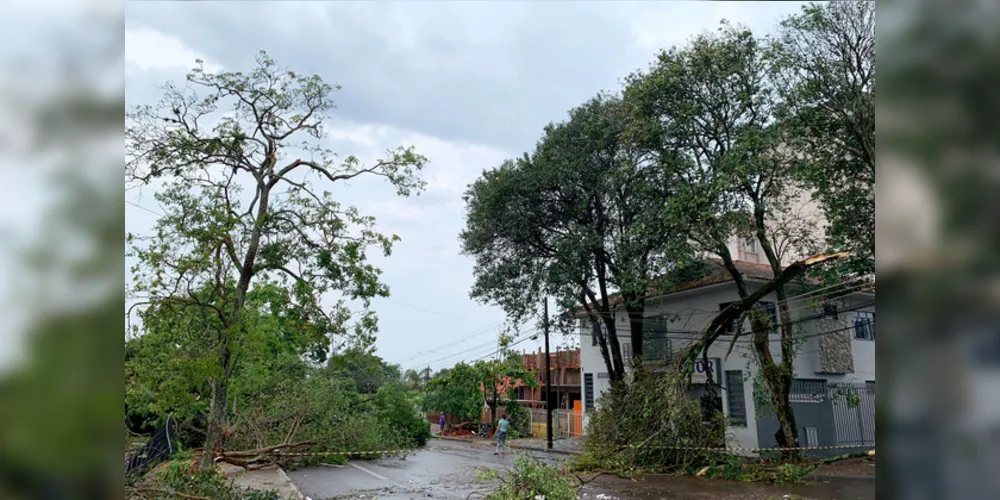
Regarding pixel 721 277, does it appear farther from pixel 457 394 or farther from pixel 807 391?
pixel 457 394

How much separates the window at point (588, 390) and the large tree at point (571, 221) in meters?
6.05

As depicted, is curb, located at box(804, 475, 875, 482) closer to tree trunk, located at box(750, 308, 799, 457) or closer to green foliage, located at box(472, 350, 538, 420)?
tree trunk, located at box(750, 308, 799, 457)

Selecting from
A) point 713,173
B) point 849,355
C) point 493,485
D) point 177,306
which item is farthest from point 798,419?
point 177,306

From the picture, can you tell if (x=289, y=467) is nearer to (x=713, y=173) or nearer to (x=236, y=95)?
(x=236, y=95)

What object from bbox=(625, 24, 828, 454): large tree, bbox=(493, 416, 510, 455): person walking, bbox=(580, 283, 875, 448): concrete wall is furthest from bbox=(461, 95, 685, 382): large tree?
bbox=(493, 416, 510, 455): person walking

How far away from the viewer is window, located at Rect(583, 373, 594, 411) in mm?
25016

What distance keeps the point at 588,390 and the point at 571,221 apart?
10584 millimetres

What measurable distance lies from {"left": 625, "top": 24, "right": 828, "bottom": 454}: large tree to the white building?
12.1ft
